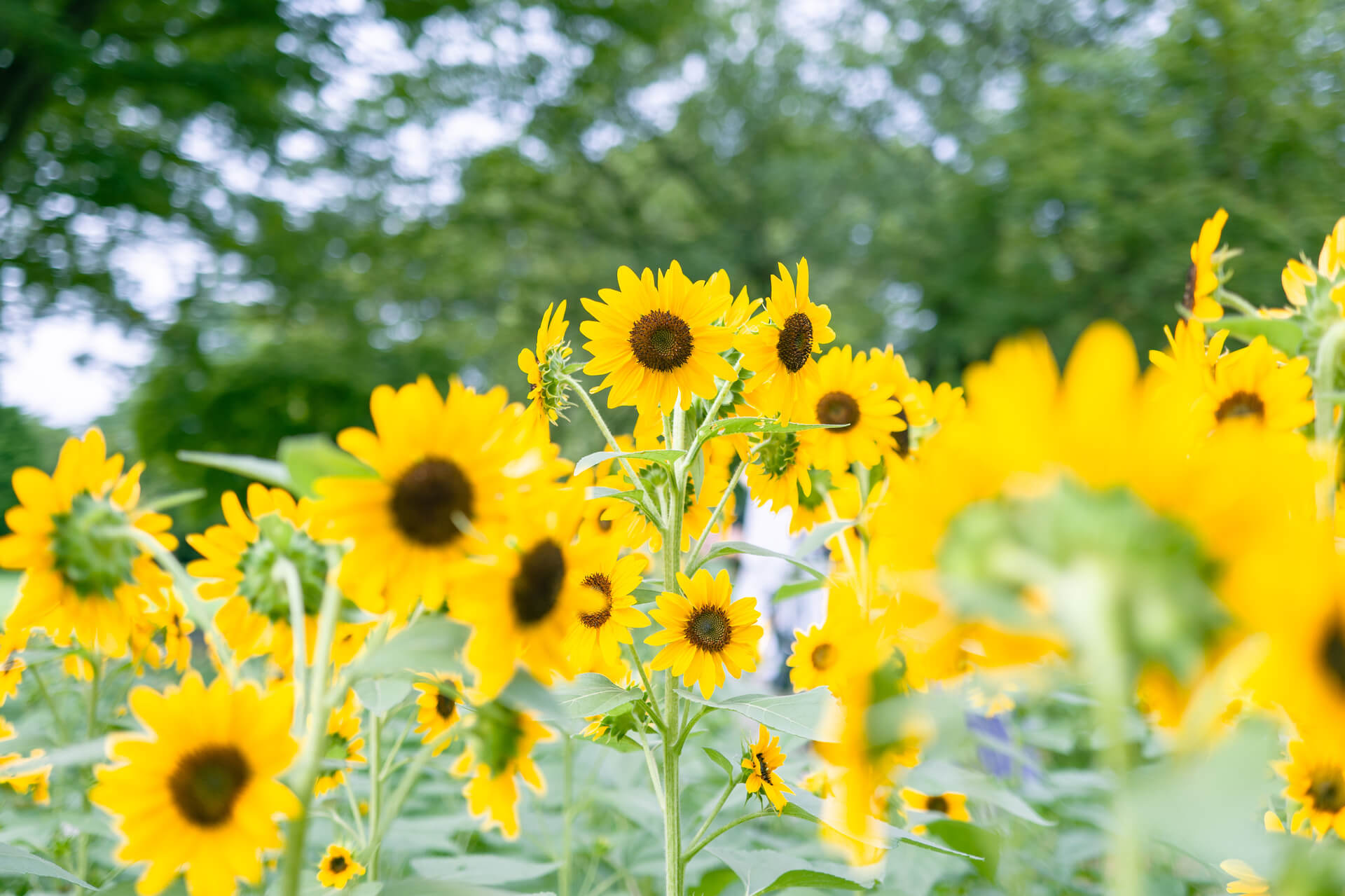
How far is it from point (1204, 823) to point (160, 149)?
9274mm

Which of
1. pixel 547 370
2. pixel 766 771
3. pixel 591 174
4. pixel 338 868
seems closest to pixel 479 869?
pixel 338 868

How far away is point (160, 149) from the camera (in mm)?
7516

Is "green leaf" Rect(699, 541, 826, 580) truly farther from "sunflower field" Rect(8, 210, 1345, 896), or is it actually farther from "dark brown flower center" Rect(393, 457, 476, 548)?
"dark brown flower center" Rect(393, 457, 476, 548)

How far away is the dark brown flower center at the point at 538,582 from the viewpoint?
21.0 inches

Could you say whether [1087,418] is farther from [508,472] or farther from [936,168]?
[936,168]

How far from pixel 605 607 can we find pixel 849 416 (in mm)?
452

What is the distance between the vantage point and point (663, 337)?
1009 mm

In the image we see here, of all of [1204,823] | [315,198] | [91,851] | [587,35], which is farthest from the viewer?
[587,35]

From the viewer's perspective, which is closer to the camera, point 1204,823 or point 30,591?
point 1204,823

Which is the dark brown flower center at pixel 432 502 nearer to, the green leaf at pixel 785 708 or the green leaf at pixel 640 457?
the green leaf at pixel 640 457

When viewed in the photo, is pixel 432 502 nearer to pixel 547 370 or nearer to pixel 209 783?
pixel 209 783

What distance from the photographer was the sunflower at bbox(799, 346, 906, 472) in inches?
44.0

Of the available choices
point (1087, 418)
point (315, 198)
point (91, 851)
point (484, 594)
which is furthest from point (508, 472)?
point (315, 198)

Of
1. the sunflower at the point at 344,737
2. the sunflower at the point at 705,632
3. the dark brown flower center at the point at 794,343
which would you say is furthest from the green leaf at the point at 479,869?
the dark brown flower center at the point at 794,343
